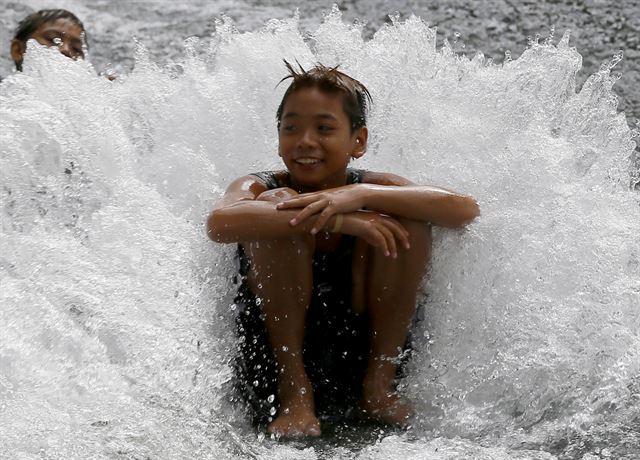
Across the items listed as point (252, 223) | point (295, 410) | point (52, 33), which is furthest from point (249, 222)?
point (52, 33)

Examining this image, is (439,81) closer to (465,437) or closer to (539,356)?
(539,356)

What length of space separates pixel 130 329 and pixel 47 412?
0.45 metres

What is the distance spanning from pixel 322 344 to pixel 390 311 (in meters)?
0.24

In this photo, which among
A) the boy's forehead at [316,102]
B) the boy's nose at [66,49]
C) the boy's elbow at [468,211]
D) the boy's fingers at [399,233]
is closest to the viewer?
the boy's fingers at [399,233]

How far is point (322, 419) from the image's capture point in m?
2.59

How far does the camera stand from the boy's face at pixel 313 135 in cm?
268

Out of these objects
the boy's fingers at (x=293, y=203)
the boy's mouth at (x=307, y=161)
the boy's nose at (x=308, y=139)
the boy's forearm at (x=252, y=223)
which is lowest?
the boy's forearm at (x=252, y=223)

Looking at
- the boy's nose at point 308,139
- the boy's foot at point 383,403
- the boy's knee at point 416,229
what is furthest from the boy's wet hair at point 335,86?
the boy's foot at point 383,403

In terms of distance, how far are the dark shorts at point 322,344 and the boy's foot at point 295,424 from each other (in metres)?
0.09

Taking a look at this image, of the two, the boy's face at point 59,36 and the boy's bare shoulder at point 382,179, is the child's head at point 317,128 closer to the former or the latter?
the boy's bare shoulder at point 382,179

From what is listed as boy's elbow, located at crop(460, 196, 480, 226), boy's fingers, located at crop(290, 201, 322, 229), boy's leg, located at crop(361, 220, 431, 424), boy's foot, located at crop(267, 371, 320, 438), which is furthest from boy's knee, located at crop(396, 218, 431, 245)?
boy's foot, located at crop(267, 371, 320, 438)

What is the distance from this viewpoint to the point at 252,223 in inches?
96.4

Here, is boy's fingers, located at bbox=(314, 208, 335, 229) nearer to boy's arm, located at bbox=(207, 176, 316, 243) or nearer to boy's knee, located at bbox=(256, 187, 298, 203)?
boy's arm, located at bbox=(207, 176, 316, 243)

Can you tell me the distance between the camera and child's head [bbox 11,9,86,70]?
4.11 metres
